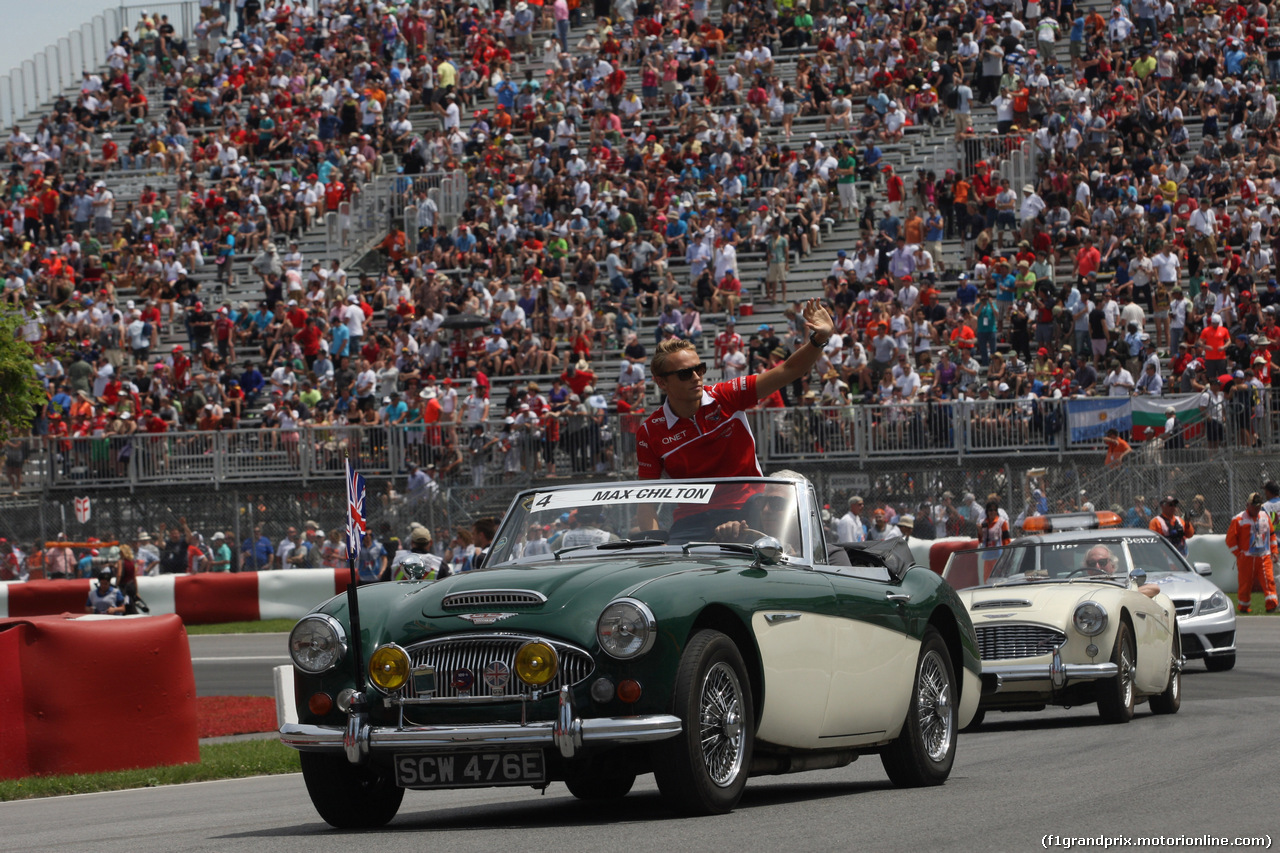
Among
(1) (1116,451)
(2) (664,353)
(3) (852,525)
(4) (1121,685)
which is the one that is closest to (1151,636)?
(4) (1121,685)

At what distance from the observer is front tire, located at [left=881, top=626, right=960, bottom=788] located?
28.9 feet

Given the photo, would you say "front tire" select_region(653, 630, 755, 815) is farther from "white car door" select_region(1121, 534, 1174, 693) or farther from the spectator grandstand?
the spectator grandstand

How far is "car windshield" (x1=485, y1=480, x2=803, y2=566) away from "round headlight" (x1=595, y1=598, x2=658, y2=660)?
3.98ft

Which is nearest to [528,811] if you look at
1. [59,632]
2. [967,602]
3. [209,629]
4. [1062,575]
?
[59,632]

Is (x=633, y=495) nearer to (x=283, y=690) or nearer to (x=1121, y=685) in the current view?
(x=1121, y=685)

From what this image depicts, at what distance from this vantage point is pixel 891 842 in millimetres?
6633

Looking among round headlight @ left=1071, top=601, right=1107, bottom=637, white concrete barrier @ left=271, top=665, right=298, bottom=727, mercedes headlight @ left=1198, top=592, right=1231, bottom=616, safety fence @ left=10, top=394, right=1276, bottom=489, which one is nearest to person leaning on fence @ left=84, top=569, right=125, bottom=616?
safety fence @ left=10, top=394, right=1276, bottom=489

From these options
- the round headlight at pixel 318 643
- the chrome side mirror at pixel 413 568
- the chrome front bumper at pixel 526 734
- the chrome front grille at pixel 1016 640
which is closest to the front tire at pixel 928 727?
the chrome front bumper at pixel 526 734

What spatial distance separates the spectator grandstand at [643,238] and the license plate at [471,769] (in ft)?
61.1

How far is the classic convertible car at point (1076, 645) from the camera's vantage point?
12.5 m

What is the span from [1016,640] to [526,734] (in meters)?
6.27

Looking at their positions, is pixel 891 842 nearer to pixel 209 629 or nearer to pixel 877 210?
pixel 209 629

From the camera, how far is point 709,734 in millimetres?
7375

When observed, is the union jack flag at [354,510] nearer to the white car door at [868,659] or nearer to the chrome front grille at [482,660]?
the chrome front grille at [482,660]
